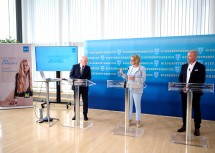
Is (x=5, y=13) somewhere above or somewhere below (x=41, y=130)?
above

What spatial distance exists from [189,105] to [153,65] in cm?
179

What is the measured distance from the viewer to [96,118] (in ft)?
16.9

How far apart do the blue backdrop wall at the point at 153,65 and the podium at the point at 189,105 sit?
132 centimetres

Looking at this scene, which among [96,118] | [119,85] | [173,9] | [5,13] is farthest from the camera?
[5,13]

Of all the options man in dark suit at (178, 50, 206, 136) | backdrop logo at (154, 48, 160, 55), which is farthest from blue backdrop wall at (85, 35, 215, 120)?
man in dark suit at (178, 50, 206, 136)

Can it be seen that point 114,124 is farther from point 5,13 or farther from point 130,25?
point 5,13

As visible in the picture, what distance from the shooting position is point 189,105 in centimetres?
363

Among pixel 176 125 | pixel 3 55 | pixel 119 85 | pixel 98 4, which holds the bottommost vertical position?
pixel 176 125

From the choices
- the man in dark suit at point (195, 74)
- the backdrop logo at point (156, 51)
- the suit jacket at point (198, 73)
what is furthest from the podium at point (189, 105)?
the backdrop logo at point (156, 51)

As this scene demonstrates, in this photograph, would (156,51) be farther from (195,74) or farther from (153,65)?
(195,74)

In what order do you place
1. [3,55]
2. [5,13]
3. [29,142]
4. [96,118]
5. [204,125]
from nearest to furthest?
[29,142] < [204,125] < [96,118] < [3,55] < [5,13]

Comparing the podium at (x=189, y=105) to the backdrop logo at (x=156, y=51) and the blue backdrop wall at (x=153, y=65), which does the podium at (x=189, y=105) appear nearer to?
the blue backdrop wall at (x=153, y=65)

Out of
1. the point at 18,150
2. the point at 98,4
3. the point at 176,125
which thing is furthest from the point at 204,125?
the point at 98,4

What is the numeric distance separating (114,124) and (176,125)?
4.46 ft
